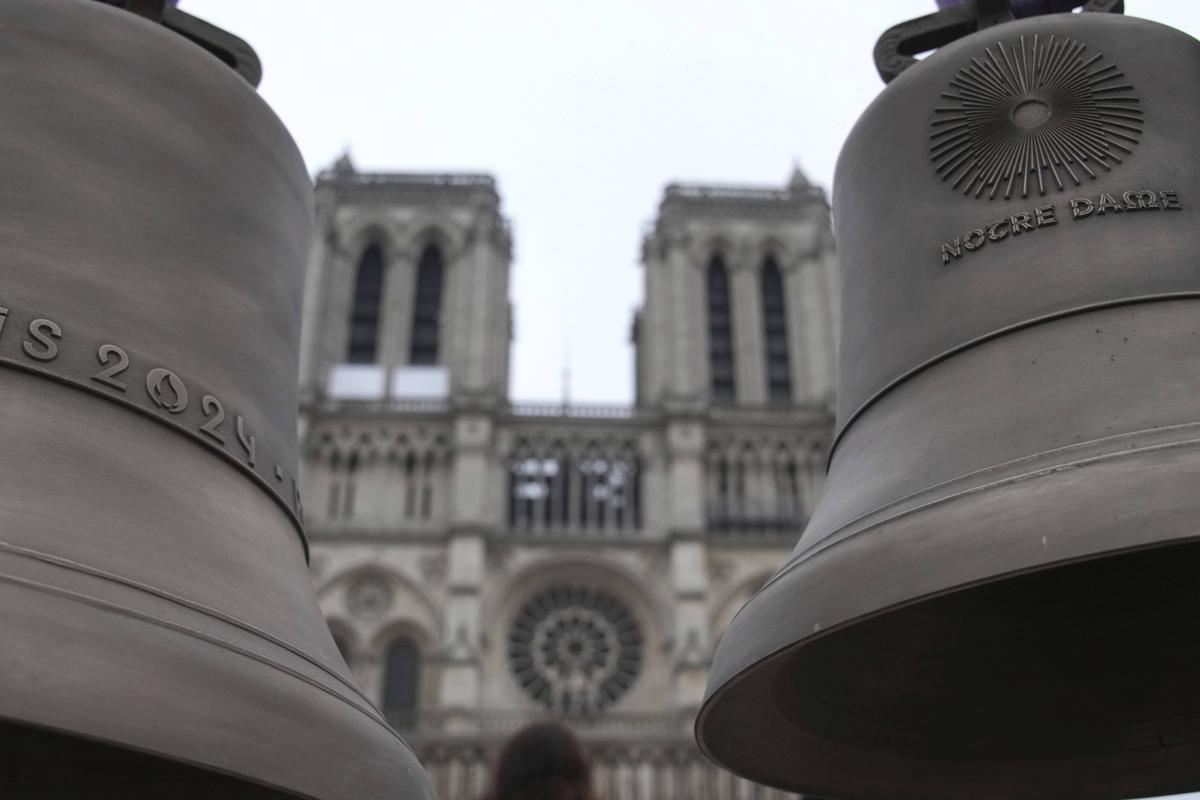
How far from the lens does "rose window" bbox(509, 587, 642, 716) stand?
100ft

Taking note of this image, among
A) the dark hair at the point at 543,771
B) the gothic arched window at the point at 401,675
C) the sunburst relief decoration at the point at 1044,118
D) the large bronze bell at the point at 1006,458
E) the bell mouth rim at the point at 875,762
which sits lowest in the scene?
the dark hair at the point at 543,771

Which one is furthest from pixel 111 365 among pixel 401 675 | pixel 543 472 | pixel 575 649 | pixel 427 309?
pixel 427 309

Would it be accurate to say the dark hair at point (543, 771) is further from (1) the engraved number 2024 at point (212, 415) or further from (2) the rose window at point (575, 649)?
(2) the rose window at point (575, 649)

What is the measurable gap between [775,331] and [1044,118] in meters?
33.8

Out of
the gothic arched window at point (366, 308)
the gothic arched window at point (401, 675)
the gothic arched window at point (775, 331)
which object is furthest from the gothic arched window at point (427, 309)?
the gothic arched window at point (775, 331)

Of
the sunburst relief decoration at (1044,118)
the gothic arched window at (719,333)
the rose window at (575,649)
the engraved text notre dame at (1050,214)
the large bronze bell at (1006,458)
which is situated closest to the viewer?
the large bronze bell at (1006,458)

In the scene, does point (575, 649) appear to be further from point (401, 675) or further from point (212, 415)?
point (212, 415)

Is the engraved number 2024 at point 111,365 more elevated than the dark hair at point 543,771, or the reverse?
the engraved number 2024 at point 111,365

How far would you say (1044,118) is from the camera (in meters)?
3.14

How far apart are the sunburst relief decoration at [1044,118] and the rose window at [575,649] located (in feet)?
92.4

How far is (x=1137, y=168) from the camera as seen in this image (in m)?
3.10

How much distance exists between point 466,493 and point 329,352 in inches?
Result: 246

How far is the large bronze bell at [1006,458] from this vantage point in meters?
2.45

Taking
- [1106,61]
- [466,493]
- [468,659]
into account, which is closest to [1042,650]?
[1106,61]
